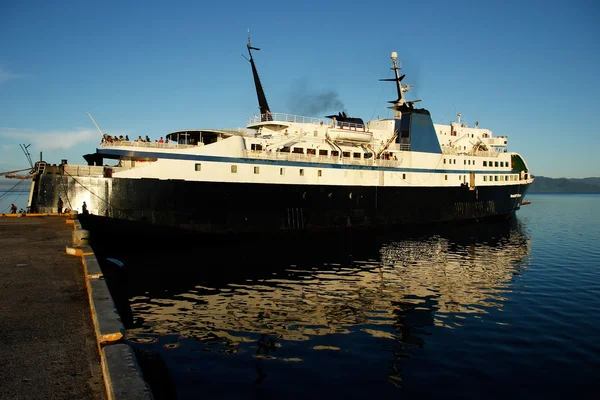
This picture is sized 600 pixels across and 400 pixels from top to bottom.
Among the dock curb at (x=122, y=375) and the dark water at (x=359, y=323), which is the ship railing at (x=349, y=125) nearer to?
the dark water at (x=359, y=323)

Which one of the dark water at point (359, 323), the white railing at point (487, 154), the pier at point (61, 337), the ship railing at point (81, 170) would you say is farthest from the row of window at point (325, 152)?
the pier at point (61, 337)

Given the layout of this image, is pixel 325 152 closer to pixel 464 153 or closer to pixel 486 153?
pixel 464 153

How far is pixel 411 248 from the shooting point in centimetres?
2711

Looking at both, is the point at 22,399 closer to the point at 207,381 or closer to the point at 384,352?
the point at 207,381

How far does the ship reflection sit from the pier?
3.19 meters

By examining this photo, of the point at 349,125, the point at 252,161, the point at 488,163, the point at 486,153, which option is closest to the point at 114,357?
the point at 252,161

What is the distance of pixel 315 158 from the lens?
30625 mm

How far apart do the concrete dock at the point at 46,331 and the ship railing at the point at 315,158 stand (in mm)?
17842

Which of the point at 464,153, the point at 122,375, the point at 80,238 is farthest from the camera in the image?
the point at 464,153

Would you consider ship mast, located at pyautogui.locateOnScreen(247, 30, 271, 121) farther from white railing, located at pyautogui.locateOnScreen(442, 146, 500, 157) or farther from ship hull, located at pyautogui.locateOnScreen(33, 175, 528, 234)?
white railing, located at pyautogui.locateOnScreen(442, 146, 500, 157)

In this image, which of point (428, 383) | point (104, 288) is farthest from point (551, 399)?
point (104, 288)

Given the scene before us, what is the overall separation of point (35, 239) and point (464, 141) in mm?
39943

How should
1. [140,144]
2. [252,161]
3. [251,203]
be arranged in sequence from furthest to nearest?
[252,161] < [251,203] < [140,144]

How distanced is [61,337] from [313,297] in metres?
10.6
